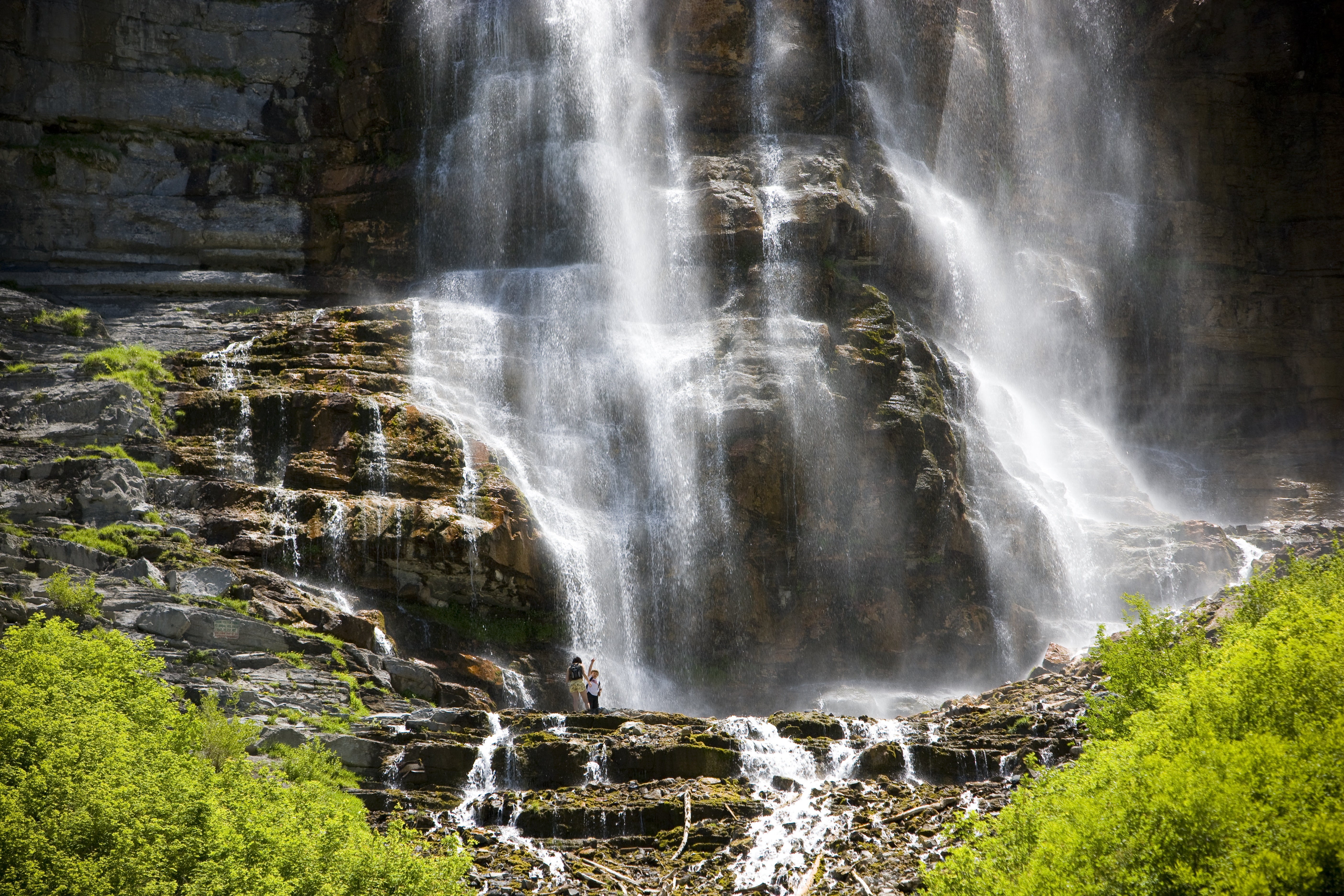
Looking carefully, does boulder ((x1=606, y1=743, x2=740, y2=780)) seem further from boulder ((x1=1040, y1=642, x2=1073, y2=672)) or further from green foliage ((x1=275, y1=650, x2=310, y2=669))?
boulder ((x1=1040, y1=642, x2=1073, y2=672))

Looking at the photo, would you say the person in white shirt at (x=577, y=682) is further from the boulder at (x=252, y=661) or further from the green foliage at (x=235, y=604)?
the green foliage at (x=235, y=604)

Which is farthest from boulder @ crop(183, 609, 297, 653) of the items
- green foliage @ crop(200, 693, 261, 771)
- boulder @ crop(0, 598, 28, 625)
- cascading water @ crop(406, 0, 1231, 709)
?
cascading water @ crop(406, 0, 1231, 709)

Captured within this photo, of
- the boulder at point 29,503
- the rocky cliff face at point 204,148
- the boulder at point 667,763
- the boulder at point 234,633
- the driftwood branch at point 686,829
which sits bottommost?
the driftwood branch at point 686,829

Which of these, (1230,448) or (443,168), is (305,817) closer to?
(443,168)

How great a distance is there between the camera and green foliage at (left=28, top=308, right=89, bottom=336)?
30.4m

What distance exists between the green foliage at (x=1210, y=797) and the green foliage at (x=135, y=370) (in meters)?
24.3

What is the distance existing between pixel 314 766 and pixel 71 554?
8.04m

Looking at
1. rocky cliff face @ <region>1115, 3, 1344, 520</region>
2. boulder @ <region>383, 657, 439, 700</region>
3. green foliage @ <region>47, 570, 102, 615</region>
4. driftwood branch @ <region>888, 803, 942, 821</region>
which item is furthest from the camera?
rocky cliff face @ <region>1115, 3, 1344, 520</region>

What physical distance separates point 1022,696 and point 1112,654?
7.78 metres

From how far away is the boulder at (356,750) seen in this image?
17.1 meters

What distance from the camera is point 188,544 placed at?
22875mm

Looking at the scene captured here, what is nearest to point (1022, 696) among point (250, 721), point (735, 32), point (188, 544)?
point (250, 721)

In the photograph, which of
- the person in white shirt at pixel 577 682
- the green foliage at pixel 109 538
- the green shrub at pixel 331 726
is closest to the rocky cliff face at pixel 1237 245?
the person in white shirt at pixel 577 682

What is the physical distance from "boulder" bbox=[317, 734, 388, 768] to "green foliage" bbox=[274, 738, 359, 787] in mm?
387
